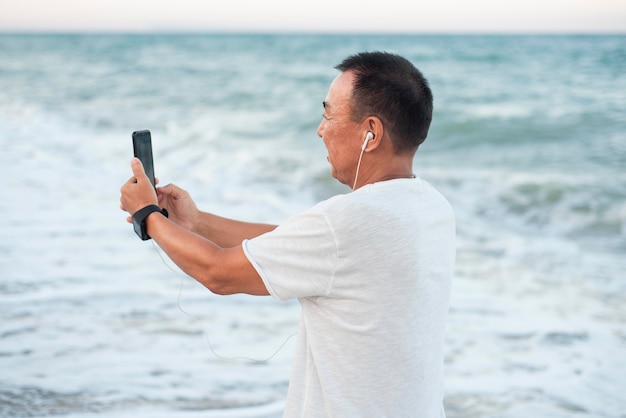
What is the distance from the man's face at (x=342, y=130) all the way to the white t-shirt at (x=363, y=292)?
0.54ft

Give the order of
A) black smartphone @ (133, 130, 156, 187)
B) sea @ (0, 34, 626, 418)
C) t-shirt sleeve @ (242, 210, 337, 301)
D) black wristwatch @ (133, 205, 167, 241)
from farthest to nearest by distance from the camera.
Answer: sea @ (0, 34, 626, 418), black smartphone @ (133, 130, 156, 187), black wristwatch @ (133, 205, 167, 241), t-shirt sleeve @ (242, 210, 337, 301)

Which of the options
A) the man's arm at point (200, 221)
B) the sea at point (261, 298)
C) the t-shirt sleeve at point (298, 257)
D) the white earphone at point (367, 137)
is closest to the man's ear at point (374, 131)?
the white earphone at point (367, 137)

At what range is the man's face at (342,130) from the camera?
1982 mm

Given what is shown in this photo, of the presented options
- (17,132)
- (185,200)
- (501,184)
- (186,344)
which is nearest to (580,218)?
(501,184)

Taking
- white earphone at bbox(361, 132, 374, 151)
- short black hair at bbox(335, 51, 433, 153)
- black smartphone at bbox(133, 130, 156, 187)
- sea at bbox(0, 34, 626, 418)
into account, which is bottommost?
sea at bbox(0, 34, 626, 418)

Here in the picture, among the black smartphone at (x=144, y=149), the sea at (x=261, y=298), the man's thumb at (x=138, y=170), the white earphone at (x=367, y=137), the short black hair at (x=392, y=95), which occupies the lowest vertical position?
the sea at (x=261, y=298)

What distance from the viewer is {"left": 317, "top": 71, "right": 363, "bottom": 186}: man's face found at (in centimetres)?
198

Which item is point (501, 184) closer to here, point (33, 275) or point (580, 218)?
point (580, 218)

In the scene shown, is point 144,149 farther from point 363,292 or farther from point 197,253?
point 363,292

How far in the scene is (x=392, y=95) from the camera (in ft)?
6.29

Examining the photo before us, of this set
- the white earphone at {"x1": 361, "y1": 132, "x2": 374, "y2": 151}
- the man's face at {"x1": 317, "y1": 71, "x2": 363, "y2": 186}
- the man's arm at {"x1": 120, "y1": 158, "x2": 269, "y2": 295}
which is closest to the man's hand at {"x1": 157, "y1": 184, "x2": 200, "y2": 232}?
the man's arm at {"x1": 120, "y1": 158, "x2": 269, "y2": 295}

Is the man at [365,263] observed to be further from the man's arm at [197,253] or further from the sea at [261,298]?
the sea at [261,298]

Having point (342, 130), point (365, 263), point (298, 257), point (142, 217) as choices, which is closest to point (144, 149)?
point (142, 217)

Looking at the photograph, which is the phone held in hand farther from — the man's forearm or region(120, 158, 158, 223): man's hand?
the man's forearm
